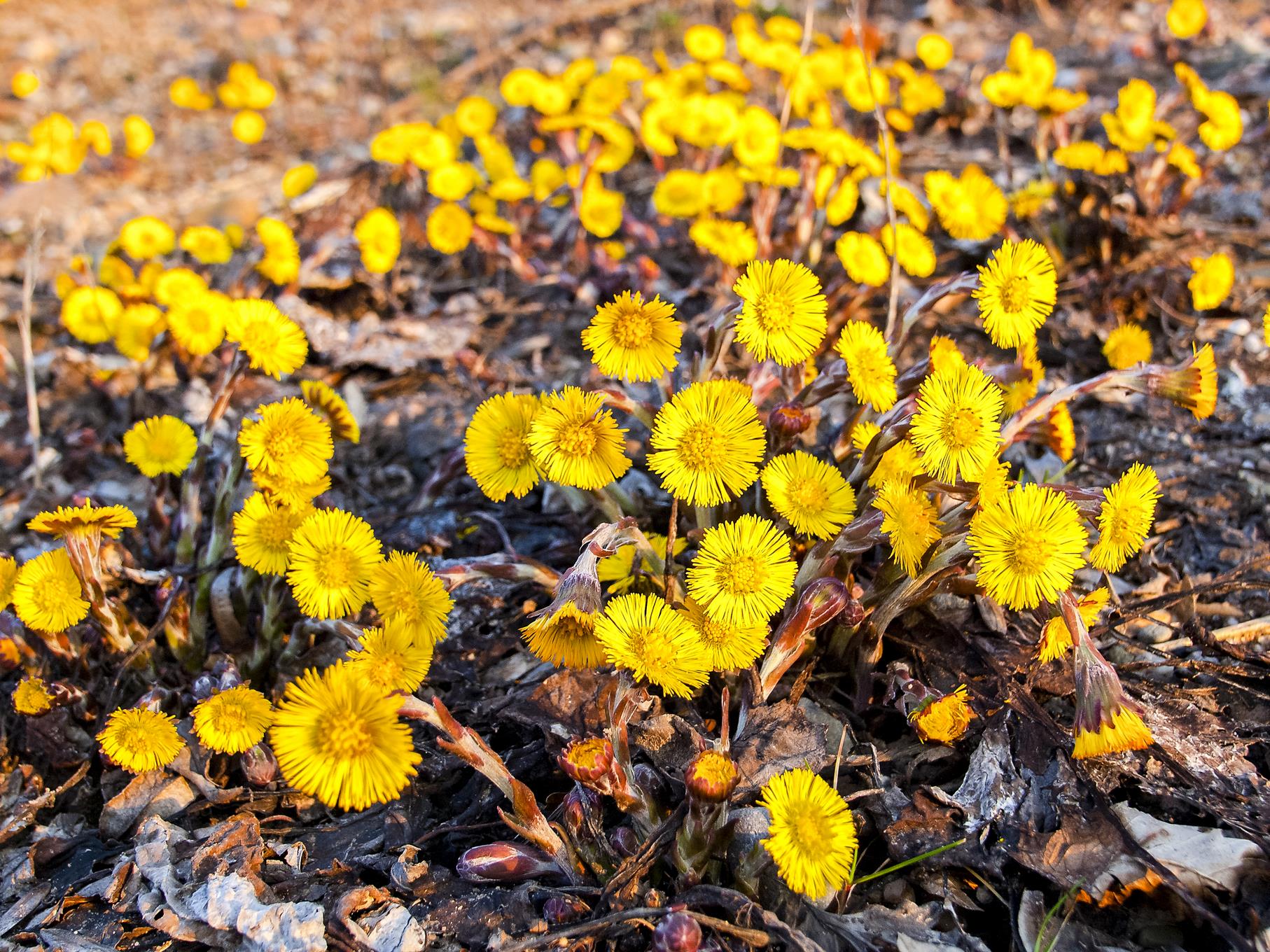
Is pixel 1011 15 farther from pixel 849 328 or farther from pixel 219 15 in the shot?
pixel 219 15

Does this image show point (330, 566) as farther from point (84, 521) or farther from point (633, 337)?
point (633, 337)

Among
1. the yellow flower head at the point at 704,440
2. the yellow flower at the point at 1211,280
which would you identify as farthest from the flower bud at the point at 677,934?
the yellow flower at the point at 1211,280

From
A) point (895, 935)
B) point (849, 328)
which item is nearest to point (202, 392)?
point (849, 328)

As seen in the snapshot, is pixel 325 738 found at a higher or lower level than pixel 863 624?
higher

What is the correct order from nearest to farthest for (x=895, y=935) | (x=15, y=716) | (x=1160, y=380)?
(x=895, y=935) → (x=1160, y=380) → (x=15, y=716)

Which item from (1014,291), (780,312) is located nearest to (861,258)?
(1014,291)

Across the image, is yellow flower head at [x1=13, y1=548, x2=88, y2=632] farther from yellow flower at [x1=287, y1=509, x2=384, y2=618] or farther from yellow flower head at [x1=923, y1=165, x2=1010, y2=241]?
yellow flower head at [x1=923, y1=165, x2=1010, y2=241]
